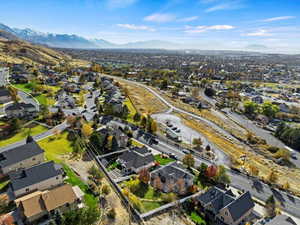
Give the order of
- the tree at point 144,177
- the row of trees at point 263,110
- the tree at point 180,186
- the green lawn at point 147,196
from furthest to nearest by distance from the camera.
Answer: the row of trees at point 263,110 < the tree at point 144,177 < the tree at point 180,186 < the green lawn at point 147,196

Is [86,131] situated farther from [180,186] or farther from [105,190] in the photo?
[180,186]

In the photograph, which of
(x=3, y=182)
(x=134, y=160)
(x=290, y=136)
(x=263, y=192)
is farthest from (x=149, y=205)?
(x=290, y=136)

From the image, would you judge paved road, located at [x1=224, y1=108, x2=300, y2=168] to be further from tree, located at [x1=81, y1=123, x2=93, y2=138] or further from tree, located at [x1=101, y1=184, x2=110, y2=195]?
tree, located at [x1=81, y1=123, x2=93, y2=138]

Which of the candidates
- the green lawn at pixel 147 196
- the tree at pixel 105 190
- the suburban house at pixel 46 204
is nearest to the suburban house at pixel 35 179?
the suburban house at pixel 46 204

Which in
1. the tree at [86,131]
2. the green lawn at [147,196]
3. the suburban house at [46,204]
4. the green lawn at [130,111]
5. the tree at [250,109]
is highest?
the suburban house at [46,204]

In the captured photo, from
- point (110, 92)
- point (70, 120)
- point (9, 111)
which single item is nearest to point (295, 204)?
point (70, 120)

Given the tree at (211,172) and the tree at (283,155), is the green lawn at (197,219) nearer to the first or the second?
the tree at (211,172)
